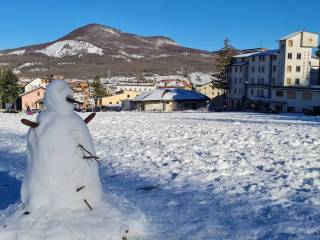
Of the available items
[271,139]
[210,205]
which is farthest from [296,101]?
[210,205]

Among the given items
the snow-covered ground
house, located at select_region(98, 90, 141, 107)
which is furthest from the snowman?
house, located at select_region(98, 90, 141, 107)

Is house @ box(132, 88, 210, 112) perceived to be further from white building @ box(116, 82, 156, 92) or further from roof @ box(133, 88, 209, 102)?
white building @ box(116, 82, 156, 92)

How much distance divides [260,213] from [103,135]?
13971 mm

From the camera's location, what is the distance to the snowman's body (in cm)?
586

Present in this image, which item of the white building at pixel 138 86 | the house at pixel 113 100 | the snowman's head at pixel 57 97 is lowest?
the house at pixel 113 100

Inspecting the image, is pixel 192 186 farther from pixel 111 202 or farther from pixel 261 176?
pixel 111 202

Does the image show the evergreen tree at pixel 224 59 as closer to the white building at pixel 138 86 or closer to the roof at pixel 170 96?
the roof at pixel 170 96

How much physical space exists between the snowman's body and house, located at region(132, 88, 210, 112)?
203ft

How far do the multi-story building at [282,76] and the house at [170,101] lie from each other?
6.50m

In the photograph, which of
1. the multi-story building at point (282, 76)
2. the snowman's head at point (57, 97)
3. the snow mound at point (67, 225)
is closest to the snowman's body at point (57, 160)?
the snowman's head at point (57, 97)

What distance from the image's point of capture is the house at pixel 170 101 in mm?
68562

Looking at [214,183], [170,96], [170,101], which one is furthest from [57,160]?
[170,96]

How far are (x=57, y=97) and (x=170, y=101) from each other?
6278 cm

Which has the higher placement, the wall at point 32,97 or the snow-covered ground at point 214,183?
the wall at point 32,97
